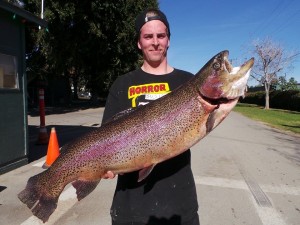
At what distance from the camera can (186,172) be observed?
2.58 m

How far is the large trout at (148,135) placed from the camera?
2178 millimetres

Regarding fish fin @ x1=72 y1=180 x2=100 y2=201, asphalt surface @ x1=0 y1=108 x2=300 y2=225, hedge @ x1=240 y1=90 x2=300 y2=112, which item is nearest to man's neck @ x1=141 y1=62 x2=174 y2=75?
fish fin @ x1=72 y1=180 x2=100 y2=201

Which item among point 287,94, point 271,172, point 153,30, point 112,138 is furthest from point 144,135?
point 287,94

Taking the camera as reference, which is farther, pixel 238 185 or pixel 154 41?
pixel 238 185

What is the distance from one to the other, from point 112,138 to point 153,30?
2.73 feet

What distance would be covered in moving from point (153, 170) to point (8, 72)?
6.85 meters

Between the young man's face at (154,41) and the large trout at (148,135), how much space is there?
396mm

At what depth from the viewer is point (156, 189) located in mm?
2514

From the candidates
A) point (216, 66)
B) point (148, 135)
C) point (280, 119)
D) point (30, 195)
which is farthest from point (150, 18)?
point (280, 119)

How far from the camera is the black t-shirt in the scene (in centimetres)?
251

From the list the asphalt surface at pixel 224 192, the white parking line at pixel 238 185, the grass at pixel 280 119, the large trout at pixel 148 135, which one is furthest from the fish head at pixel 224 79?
the grass at pixel 280 119

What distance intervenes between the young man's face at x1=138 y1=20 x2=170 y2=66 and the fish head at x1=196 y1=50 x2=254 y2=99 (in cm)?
52

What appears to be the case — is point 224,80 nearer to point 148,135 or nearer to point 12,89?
point 148,135

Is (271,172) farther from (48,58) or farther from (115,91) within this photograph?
(48,58)
